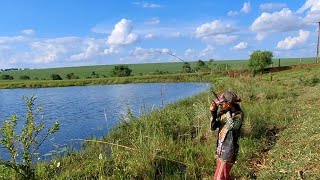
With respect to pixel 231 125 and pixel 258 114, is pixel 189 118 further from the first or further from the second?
pixel 231 125

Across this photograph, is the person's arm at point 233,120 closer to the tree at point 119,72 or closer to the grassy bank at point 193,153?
the grassy bank at point 193,153

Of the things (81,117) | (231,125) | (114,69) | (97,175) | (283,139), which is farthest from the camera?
(114,69)

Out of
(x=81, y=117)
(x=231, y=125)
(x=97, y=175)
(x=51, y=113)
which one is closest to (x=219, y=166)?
(x=231, y=125)

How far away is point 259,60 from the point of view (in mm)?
40812

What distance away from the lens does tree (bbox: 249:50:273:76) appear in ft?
134

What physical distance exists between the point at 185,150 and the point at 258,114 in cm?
402

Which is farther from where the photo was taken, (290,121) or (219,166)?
(290,121)

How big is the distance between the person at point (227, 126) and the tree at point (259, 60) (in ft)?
117

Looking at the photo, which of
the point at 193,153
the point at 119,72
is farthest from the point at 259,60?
the point at 119,72

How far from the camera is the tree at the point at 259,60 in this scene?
134 feet

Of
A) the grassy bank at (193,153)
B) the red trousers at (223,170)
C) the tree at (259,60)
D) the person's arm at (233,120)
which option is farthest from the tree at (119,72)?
the person's arm at (233,120)

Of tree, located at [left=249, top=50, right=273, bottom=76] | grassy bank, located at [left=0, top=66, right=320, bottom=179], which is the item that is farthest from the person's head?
tree, located at [left=249, top=50, right=273, bottom=76]

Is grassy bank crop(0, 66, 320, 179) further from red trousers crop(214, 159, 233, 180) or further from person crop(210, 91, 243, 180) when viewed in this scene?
person crop(210, 91, 243, 180)

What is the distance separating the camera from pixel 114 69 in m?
72.4
